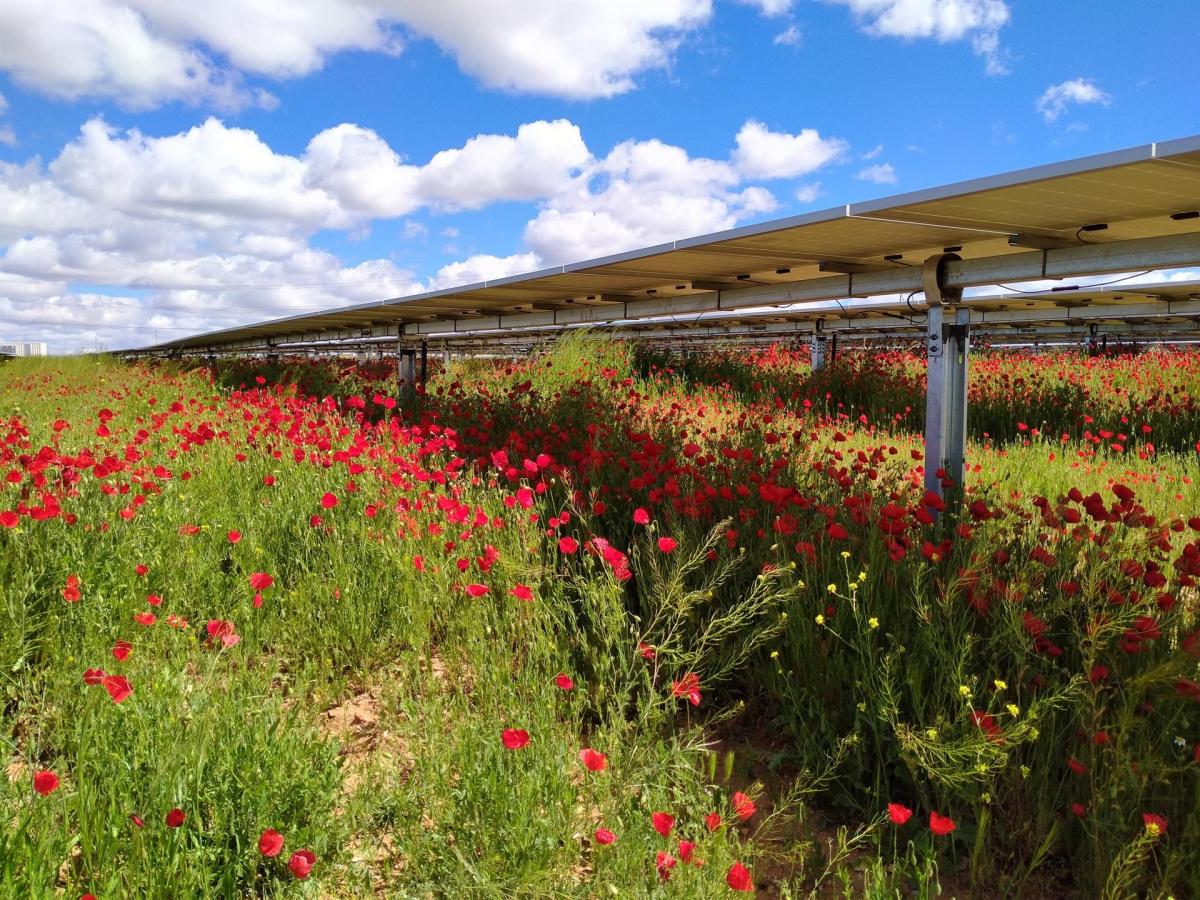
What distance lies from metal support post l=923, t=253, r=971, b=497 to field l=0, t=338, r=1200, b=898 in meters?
0.60

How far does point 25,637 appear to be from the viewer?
2.85 metres

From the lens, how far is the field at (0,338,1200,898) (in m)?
1.90

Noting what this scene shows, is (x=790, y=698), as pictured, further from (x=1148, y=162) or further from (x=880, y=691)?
(x=1148, y=162)

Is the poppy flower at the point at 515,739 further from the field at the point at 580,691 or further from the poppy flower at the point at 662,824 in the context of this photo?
the poppy flower at the point at 662,824

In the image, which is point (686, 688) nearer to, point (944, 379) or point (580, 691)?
point (580, 691)

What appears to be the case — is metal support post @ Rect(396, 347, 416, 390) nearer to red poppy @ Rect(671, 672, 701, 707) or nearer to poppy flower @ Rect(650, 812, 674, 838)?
red poppy @ Rect(671, 672, 701, 707)

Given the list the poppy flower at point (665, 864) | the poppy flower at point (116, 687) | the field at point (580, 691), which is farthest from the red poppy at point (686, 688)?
the poppy flower at point (116, 687)

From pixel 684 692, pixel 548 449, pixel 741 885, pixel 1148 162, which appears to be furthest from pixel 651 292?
pixel 741 885

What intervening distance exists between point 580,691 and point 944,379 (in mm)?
3952

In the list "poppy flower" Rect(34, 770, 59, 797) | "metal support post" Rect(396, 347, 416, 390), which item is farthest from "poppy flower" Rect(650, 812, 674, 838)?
"metal support post" Rect(396, 347, 416, 390)

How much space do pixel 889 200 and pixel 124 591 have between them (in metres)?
4.20

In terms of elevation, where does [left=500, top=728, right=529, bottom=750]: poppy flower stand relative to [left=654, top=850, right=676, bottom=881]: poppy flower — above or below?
above

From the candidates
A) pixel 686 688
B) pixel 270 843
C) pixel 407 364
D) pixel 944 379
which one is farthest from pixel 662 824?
pixel 407 364

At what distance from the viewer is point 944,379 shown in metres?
5.34
